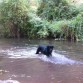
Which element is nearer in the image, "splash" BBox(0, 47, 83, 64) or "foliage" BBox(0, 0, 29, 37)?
"splash" BBox(0, 47, 83, 64)

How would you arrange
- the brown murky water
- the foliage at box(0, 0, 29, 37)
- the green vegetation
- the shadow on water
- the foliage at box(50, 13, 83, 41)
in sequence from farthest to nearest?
the foliage at box(0, 0, 29, 37)
the green vegetation
the foliage at box(50, 13, 83, 41)
the shadow on water
the brown murky water

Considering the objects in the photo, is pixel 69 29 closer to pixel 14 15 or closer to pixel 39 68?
pixel 14 15

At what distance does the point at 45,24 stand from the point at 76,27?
288 centimetres

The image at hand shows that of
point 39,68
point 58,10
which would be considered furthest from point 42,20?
point 39,68

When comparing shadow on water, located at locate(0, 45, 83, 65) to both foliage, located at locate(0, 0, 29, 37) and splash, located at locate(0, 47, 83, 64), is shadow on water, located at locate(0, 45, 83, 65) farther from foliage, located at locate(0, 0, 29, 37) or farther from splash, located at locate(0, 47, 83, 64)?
foliage, located at locate(0, 0, 29, 37)

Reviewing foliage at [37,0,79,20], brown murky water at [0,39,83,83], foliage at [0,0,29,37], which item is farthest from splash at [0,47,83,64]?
foliage at [37,0,79,20]

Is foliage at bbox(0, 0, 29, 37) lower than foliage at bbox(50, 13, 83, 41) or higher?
higher

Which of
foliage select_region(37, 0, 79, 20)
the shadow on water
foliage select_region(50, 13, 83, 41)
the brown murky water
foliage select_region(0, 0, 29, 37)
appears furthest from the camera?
foliage select_region(37, 0, 79, 20)

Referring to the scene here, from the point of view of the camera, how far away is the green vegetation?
2252 centimetres

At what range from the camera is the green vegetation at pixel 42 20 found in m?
22.5

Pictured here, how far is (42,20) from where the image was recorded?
24344 millimetres

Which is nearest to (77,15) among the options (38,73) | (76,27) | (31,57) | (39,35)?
(76,27)

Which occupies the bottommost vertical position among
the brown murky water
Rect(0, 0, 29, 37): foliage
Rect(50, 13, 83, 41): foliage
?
the brown murky water

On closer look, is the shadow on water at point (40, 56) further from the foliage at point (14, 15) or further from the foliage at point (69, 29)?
the foliage at point (14, 15)
